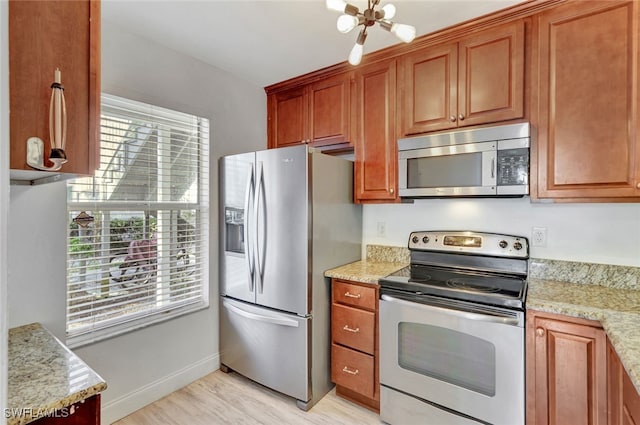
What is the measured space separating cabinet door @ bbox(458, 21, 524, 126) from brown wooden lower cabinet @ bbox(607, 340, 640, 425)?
4.19ft

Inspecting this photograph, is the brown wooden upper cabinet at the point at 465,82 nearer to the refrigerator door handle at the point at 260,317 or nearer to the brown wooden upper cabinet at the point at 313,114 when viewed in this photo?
the brown wooden upper cabinet at the point at 313,114

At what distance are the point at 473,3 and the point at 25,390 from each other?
2520 millimetres

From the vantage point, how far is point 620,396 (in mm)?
1166

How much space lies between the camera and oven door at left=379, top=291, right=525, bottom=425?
5.03ft

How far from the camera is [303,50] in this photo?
2230mm

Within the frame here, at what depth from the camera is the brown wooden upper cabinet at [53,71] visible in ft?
2.66

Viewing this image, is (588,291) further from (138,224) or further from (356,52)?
(138,224)

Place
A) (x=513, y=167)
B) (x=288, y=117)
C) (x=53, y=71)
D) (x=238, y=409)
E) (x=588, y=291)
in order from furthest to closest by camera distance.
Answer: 1. (x=288, y=117)
2. (x=238, y=409)
3. (x=513, y=167)
4. (x=588, y=291)
5. (x=53, y=71)

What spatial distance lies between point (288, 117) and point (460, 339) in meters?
2.15

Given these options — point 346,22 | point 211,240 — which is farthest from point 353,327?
point 346,22

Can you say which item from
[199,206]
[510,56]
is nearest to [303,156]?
[199,206]

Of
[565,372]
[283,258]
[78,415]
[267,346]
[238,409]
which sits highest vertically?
[283,258]

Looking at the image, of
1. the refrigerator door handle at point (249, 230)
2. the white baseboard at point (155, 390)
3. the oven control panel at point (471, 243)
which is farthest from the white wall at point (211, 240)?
the oven control panel at point (471, 243)

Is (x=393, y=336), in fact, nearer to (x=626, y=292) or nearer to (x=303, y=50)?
(x=626, y=292)
